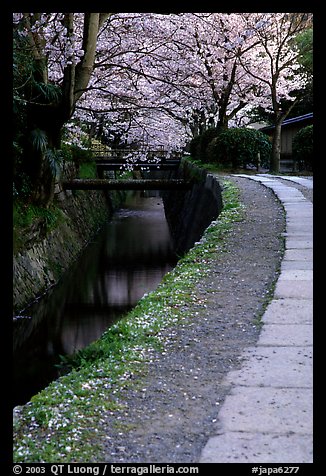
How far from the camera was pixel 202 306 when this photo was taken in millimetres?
5328

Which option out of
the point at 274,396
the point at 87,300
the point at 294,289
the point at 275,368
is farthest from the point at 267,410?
the point at 87,300

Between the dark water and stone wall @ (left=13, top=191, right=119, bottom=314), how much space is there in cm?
28

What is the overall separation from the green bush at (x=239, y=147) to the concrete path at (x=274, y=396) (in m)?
13.8

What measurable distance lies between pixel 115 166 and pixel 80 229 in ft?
21.8

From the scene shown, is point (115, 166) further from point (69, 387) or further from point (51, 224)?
point (69, 387)

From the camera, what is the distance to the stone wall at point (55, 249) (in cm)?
1120

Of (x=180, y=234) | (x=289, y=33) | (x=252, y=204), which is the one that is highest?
(x=289, y=33)

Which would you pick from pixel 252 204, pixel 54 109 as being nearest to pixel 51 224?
pixel 54 109

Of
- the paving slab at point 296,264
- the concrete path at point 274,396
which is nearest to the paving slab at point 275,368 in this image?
the concrete path at point 274,396

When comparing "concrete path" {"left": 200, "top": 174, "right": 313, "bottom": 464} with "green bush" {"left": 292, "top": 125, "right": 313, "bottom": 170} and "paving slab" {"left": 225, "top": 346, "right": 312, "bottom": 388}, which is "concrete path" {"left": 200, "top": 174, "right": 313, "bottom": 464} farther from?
"green bush" {"left": 292, "top": 125, "right": 313, "bottom": 170}

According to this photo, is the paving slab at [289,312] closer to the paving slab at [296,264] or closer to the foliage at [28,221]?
the paving slab at [296,264]

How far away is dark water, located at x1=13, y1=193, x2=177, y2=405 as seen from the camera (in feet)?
27.9
